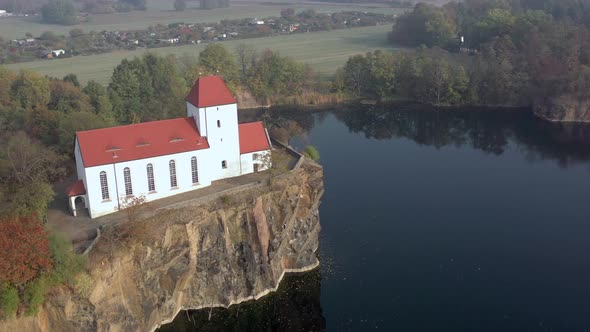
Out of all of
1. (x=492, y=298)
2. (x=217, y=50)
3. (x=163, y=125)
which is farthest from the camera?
(x=217, y=50)

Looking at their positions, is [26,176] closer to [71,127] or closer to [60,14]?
[71,127]

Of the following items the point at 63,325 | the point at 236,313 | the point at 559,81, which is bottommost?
the point at 236,313

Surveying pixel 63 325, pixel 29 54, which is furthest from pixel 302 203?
pixel 29 54

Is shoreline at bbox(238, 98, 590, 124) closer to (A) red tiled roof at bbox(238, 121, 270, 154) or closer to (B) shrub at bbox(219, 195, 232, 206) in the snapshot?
(A) red tiled roof at bbox(238, 121, 270, 154)

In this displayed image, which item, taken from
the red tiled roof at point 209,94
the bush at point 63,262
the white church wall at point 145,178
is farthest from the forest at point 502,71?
the bush at point 63,262

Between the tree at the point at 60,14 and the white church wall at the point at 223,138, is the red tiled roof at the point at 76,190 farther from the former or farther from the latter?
the tree at the point at 60,14

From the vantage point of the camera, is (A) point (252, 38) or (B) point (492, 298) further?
(A) point (252, 38)

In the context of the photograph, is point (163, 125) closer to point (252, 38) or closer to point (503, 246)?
point (503, 246)
